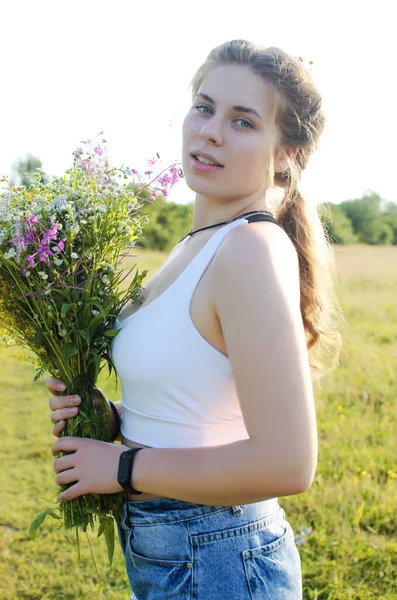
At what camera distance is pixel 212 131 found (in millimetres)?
2086

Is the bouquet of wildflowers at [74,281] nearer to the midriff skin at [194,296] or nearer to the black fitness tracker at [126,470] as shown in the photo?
the midriff skin at [194,296]

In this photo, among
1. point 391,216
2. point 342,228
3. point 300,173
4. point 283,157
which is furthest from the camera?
point 391,216

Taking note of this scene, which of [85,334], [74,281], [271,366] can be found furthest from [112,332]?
[271,366]

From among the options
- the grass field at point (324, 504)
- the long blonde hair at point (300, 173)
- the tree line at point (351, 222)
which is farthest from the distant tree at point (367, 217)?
the long blonde hair at point (300, 173)

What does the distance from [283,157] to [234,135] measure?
0.75 ft

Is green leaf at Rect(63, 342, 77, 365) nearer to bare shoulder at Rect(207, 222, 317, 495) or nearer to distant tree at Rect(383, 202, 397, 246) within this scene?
bare shoulder at Rect(207, 222, 317, 495)

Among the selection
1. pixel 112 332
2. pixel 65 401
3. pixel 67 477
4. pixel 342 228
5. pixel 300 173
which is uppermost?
pixel 342 228

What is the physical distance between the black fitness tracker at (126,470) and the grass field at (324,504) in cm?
62

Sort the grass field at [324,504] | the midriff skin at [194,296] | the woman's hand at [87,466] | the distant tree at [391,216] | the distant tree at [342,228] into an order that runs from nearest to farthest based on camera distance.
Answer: the midriff skin at [194,296] → the woman's hand at [87,466] → the grass field at [324,504] → the distant tree at [342,228] → the distant tree at [391,216]

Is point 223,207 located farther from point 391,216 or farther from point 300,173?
point 391,216

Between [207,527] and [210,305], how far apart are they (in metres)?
0.59

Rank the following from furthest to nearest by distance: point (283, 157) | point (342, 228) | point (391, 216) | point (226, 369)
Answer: point (391, 216) < point (342, 228) < point (283, 157) < point (226, 369)

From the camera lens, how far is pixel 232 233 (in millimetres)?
1849

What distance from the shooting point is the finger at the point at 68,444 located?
2092 millimetres
